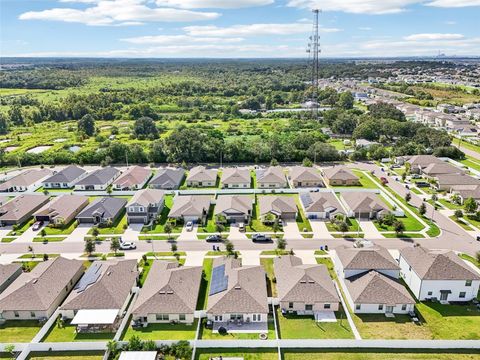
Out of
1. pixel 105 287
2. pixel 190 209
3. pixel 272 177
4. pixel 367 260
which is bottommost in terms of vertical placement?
pixel 105 287

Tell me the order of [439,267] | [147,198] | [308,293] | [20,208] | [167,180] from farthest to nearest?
1. [167,180]
2. [20,208]
3. [147,198]
4. [439,267]
5. [308,293]

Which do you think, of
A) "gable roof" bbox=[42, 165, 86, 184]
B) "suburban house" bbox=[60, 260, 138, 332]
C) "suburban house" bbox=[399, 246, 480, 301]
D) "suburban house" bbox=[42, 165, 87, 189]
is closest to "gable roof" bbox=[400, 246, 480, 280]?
"suburban house" bbox=[399, 246, 480, 301]

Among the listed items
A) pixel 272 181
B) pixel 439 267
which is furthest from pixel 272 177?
pixel 439 267

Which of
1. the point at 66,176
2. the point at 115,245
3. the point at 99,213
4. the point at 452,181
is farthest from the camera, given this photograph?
the point at 66,176

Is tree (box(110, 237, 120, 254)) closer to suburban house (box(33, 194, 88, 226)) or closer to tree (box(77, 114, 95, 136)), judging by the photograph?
suburban house (box(33, 194, 88, 226))

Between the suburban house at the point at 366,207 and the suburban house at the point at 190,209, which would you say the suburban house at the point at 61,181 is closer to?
the suburban house at the point at 190,209

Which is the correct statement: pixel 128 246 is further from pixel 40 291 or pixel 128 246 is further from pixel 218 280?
pixel 218 280
